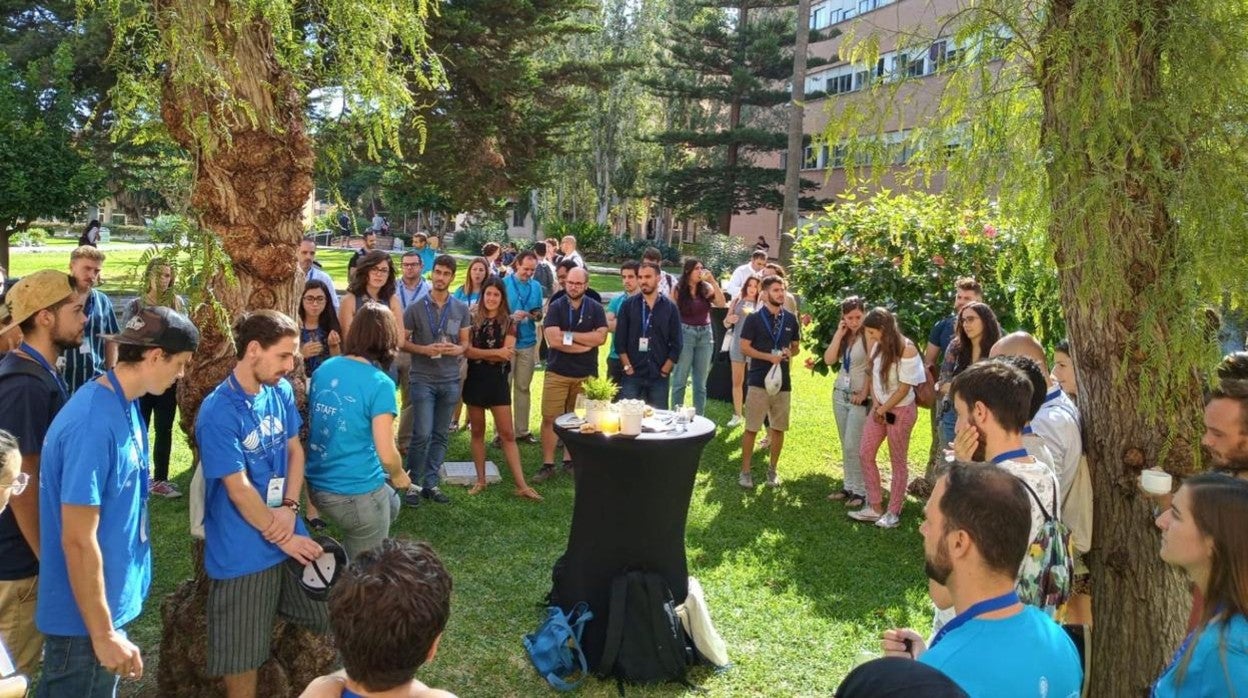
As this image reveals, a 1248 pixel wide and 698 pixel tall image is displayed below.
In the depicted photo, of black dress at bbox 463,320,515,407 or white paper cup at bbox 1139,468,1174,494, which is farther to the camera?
black dress at bbox 463,320,515,407

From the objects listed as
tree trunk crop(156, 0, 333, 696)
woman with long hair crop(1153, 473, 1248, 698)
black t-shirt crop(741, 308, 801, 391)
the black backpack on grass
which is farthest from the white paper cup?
black t-shirt crop(741, 308, 801, 391)

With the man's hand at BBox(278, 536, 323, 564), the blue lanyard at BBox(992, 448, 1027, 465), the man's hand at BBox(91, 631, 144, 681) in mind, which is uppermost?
the blue lanyard at BBox(992, 448, 1027, 465)

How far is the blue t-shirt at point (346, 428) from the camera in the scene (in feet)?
13.9

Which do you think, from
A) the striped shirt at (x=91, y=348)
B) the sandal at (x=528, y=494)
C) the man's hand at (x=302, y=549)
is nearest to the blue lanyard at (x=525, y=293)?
the sandal at (x=528, y=494)

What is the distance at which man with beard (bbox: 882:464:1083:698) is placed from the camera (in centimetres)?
206

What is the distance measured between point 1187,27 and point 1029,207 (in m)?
0.79

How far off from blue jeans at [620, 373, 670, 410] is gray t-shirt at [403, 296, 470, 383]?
159cm

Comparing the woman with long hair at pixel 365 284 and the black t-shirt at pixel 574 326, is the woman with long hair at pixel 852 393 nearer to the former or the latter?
the black t-shirt at pixel 574 326

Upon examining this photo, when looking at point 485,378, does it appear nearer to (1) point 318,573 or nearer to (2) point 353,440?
(2) point 353,440

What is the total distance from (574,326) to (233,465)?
4.69 metres

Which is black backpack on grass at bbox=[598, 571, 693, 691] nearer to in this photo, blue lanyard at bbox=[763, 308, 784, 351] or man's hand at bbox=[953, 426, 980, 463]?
man's hand at bbox=[953, 426, 980, 463]

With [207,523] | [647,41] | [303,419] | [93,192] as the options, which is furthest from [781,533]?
[647,41]

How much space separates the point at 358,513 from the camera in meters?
4.30

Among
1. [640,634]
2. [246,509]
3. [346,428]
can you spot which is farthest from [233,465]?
[640,634]
